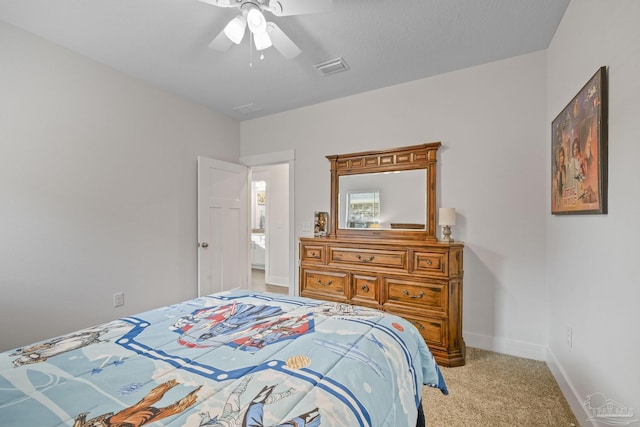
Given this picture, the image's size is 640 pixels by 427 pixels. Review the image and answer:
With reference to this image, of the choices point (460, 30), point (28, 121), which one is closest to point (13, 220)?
point (28, 121)

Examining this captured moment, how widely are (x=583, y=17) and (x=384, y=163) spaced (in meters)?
1.77

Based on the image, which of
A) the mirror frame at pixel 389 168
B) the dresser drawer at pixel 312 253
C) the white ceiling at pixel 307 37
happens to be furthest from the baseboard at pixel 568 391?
the white ceiling at pixel 307 37

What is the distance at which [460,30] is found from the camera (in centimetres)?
215

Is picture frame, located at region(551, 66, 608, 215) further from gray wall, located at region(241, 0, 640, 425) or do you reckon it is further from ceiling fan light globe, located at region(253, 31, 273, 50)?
ceiling fan light globe, located at region(253, 31, 273, 50)

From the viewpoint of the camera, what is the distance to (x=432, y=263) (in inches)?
96.2

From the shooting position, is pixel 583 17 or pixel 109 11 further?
pixel 109 11

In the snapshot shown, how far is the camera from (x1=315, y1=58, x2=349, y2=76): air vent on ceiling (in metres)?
2.59

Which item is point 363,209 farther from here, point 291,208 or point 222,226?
point 222,226

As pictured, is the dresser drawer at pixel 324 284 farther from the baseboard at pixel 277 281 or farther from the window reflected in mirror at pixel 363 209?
the baseboard at pixel 277 281

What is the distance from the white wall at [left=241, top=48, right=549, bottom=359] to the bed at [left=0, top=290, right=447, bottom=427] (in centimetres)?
154

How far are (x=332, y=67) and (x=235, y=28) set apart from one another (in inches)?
45.2

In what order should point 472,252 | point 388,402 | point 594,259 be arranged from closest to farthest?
point 388,402 < point 594,259 < point 472,252

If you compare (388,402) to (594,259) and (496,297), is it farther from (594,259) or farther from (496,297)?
(496,297)

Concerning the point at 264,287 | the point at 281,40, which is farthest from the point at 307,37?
the point at 264,287
